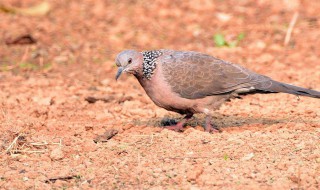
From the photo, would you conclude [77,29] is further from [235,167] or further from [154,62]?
[235,167]

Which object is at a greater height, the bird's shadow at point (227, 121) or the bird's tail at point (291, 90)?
the bird's tail at point (291, 90)

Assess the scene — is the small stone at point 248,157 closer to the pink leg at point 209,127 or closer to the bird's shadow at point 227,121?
the pink leg at point 209,127

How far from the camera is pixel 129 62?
21.0 feet

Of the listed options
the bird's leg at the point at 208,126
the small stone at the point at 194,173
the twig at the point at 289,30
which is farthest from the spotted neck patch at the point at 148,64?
the twig at the point at 289,30

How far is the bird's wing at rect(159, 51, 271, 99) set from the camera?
6457 millimetres

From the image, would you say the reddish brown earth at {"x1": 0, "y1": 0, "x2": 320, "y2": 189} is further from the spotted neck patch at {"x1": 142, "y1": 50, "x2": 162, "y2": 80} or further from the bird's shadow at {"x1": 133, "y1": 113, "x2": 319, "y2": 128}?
the spotted neck patch at {"x1": 142, "y1": 50, "x2": 162, "y2": 80}

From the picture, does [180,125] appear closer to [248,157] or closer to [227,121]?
[227,121]

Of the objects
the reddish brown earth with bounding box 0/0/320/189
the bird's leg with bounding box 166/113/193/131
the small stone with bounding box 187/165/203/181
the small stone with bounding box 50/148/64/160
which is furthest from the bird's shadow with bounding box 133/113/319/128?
the small stone with bounding box 187/165/203/181

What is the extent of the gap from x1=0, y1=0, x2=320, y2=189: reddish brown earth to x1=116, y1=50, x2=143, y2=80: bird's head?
62 centimetres

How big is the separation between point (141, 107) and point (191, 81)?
53.5 inches

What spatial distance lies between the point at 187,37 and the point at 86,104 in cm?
349

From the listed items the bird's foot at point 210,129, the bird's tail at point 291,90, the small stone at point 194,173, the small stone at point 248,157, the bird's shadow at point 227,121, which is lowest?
the bird's shadow at point 227,121

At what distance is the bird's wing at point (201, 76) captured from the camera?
646 centimetres

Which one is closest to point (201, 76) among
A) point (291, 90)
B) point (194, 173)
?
point (291, 90)
